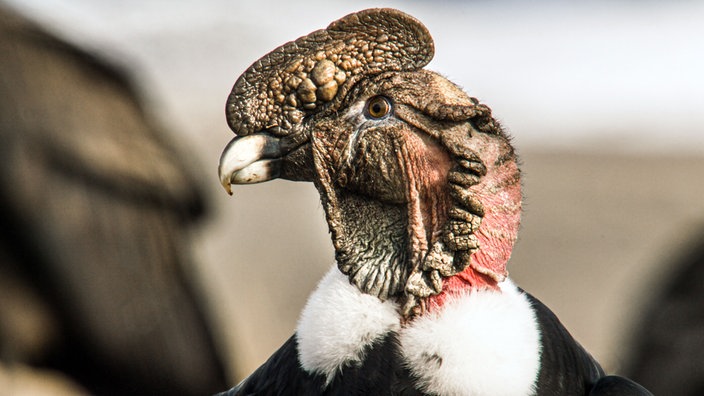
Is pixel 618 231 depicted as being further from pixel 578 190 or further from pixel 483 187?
pixel 483 187

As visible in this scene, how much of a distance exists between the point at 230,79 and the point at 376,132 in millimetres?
20863

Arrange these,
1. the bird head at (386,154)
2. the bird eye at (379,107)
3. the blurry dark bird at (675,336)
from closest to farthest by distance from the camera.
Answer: the bird head at (386,154) < the bird eye at (379,107) < the blurry dark bird at (675,336)

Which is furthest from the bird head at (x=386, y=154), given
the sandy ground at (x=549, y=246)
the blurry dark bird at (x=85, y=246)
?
the sandy ground at (x=549, y=246)

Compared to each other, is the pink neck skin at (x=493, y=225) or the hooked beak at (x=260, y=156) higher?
the hooked beak at (x=260, y=156)

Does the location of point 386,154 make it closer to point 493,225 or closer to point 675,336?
point 493,225

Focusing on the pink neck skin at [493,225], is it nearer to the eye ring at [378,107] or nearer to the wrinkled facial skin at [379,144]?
the wrinkled facial skin at [379,144]

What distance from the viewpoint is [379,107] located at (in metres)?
3.01

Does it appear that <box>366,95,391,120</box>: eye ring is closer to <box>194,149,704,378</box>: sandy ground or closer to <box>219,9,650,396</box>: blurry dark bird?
<box>219,9,650,396</box>: blurry dark bird

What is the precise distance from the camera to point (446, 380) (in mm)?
2686

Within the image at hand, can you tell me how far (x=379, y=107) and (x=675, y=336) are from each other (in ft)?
14.7

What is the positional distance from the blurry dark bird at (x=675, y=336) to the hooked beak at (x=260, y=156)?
430cm

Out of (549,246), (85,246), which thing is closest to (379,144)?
(85,246)

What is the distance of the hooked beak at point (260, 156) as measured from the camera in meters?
3.02

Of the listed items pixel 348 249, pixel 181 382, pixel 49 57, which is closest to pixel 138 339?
pixel 181 382
